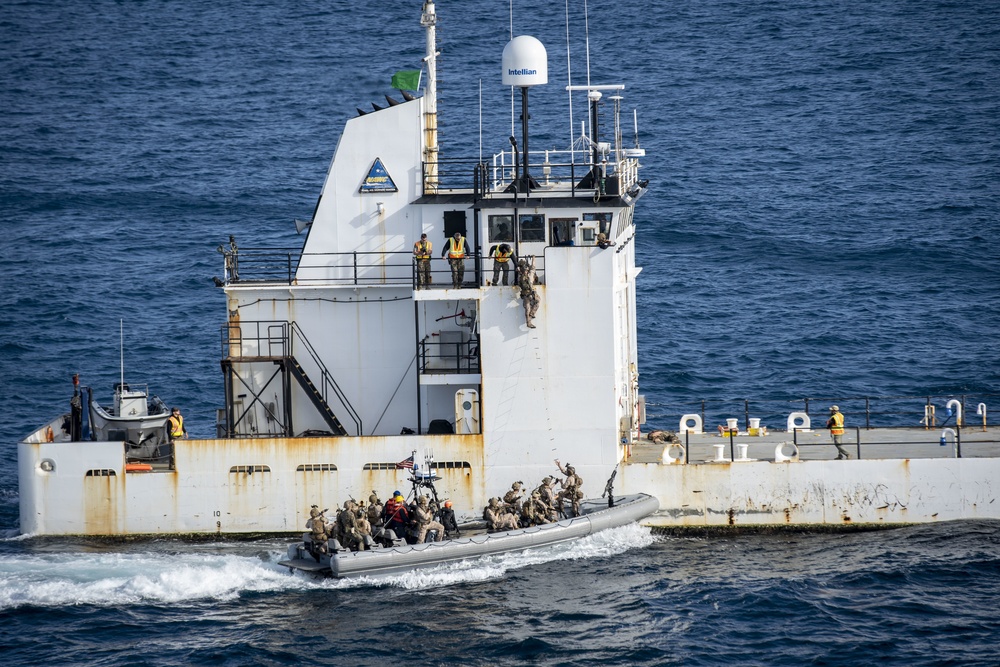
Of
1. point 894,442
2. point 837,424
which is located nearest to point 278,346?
point 837,424

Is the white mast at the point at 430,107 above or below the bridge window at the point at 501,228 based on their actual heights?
above

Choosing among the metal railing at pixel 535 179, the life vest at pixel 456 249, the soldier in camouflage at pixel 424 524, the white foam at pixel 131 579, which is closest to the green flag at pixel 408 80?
the metal railing at pixel 535 179

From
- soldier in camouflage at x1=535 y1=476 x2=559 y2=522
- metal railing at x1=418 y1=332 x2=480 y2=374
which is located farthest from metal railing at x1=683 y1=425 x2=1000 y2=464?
metal railing at x1=418 y1=332 x2=480 y2=374

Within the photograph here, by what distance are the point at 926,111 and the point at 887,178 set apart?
8.88 m

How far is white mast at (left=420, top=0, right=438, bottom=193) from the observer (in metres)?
33.5

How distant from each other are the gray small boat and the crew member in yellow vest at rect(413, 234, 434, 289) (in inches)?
227

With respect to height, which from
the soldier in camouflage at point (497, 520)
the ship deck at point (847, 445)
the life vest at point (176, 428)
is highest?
the life vest at point (176, 428)

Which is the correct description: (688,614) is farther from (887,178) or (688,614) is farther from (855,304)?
(887,178)

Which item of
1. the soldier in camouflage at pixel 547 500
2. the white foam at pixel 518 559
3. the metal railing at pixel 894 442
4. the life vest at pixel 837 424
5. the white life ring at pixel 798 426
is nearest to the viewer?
the white foam at pixel 518 559

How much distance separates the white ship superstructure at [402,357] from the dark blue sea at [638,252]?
4.67 feet

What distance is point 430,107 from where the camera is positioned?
33.8 m

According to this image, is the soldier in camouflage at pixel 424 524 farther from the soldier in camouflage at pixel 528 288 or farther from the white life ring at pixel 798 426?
the white life ring at pixel 798 426

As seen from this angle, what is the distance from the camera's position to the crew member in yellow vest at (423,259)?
109ft

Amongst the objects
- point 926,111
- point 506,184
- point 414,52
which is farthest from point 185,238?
point 926,111
